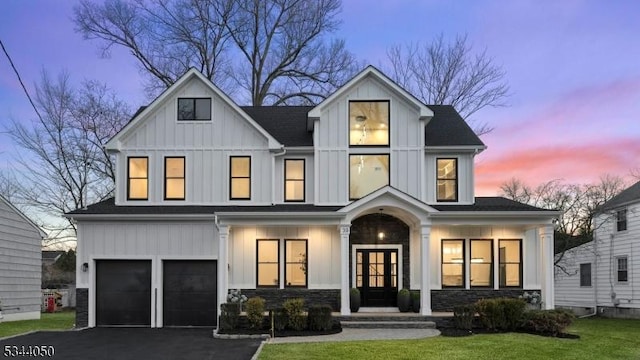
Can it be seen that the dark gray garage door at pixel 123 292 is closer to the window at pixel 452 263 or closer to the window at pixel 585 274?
the window at pixel 452 263

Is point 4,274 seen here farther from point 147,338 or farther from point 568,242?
point 568,242

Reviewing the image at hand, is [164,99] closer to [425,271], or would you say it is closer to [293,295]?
[293,295]

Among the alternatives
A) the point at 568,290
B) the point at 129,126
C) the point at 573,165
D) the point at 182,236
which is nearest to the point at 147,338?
the point at 182,236

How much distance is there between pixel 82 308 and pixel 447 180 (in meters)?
12.5

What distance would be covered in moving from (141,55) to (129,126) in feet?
48.0

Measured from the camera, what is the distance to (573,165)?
113ft

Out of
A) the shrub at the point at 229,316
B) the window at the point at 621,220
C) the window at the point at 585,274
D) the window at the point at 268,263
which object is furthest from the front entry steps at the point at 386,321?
the window at the point at 585,274

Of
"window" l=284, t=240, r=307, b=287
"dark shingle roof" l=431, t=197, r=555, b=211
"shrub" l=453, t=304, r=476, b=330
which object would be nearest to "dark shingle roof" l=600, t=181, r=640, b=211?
"dark shingle roof" l=431, t=197, r=555, b=211

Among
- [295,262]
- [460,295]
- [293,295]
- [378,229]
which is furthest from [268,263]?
[460,295]

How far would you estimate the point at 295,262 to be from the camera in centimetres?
1989

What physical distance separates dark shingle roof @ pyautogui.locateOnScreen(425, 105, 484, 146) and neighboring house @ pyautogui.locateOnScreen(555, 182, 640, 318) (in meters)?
10.4

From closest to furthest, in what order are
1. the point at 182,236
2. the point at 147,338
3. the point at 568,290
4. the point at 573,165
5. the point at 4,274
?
the point at 147,338 < the point at 182,236 < the point at 4,274 < the point at 568,290 < the point at 573,165

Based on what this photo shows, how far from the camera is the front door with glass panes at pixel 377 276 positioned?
20000 millimetres

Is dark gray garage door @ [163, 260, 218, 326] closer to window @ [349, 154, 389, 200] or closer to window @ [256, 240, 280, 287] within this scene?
window @ [256, 240, 280, 287]
